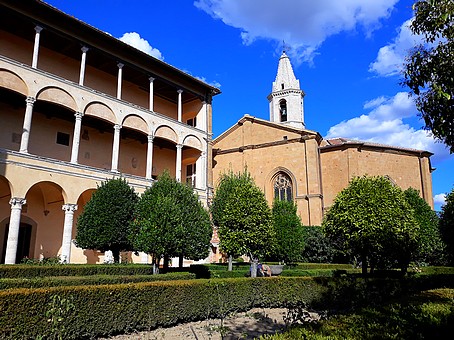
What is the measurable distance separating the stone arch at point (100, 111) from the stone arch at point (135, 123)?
81 centimetres

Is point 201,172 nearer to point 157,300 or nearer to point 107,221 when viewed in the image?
point 107,221

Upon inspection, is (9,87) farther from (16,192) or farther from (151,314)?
(151,314)

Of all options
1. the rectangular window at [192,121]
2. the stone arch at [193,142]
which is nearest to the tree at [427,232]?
the stone arch at [193,142]

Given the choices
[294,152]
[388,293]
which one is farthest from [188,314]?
[294,152]

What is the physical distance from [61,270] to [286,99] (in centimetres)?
3914

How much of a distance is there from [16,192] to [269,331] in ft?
46.9

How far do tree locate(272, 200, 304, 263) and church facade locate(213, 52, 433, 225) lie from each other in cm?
870

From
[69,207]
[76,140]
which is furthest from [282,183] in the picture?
[69,207]

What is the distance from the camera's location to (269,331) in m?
8.70

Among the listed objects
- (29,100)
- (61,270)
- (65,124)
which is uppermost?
(65,124)

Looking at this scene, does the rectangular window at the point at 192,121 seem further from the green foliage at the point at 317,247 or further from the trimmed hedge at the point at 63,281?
the trimmed hedge at the point at 63,281

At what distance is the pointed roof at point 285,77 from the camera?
48156 millimetres

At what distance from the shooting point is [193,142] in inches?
1070

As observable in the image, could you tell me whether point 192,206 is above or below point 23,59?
below
